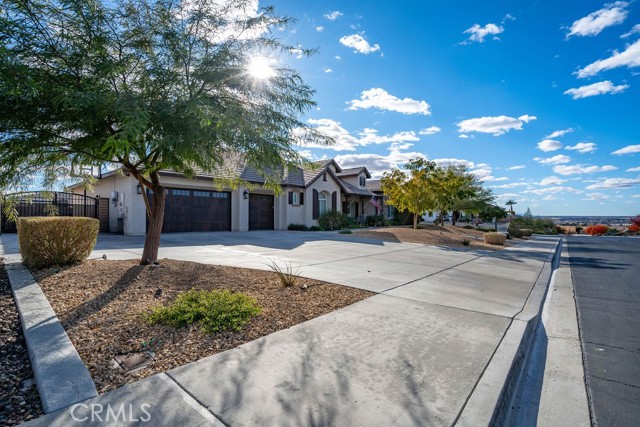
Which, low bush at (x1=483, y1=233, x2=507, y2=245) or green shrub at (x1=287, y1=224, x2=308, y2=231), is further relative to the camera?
green shrub at (x1=287, y1=224, x2=308, y2=231)

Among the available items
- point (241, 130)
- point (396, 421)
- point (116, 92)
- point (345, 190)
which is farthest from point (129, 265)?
point (345, 190)

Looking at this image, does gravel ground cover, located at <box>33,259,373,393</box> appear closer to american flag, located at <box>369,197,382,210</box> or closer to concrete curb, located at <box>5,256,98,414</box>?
concrete curb, located at <box>5,256,98,414</box>

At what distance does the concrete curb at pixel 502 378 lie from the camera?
246 centimetres

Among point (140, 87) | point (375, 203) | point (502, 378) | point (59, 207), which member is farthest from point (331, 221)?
point (502, 378)

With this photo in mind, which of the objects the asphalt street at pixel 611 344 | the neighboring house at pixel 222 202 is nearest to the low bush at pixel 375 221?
the neighboring house at pixel 222 202

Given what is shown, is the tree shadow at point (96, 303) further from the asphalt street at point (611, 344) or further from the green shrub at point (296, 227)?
the green shrub at point (296, 227)

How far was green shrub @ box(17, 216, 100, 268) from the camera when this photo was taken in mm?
6531

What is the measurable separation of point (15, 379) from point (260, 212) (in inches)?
754

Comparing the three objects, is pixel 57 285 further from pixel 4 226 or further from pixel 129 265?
pixel 4 226

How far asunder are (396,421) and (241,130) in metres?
3.86

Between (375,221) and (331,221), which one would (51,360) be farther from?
(375,221)

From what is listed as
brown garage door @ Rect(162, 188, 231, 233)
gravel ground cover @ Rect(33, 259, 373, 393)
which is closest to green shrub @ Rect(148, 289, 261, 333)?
gravel ground cover @ Rect(33, 259, 373, 393)

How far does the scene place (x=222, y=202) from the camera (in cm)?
1939

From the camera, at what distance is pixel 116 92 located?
4.43 meters
